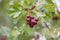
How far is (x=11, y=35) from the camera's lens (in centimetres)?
130

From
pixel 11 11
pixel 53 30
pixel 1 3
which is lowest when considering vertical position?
pixel 53 30

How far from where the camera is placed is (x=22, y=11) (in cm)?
128

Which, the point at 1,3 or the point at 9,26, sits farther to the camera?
the point at 1,3

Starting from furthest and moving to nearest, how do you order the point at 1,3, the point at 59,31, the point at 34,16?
the point at 1,3
the point at 59,31
the point at 34,16

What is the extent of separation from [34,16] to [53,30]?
0.53 ft

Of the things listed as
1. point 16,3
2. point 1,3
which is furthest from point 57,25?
point 1,3

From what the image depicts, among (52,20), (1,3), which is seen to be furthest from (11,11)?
(1,3)

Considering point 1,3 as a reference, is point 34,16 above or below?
below

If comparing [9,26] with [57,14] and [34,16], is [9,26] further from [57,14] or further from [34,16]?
[57,14]

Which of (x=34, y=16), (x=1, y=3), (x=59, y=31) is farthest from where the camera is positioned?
(x=1, y=3)

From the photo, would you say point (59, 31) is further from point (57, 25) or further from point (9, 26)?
point (9, 26)

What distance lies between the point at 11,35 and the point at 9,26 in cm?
8

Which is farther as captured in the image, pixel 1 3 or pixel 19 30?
pixel 1 3

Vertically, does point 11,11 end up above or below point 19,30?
above
